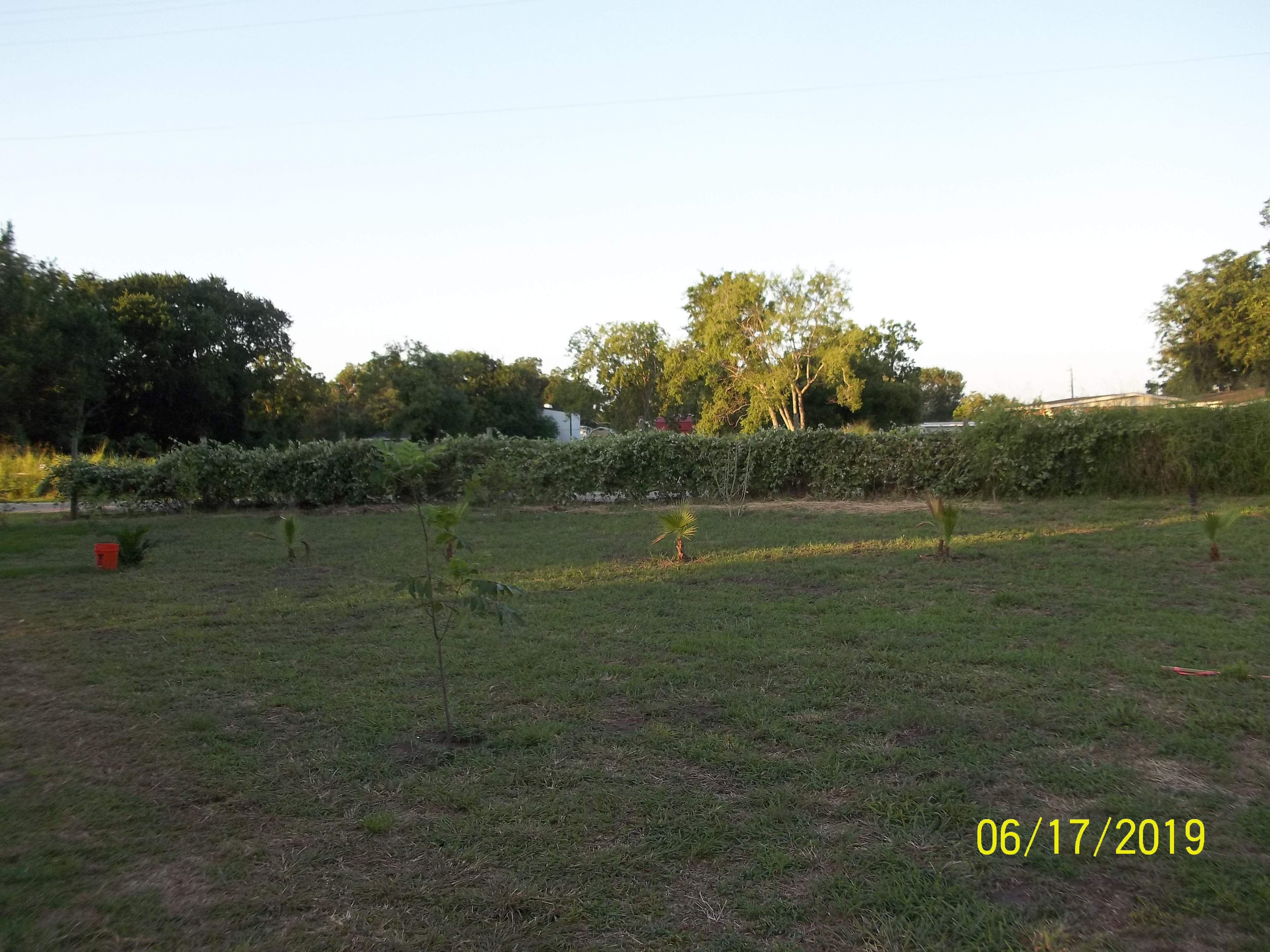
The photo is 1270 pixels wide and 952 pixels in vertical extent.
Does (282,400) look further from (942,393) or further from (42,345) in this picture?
(942,393)

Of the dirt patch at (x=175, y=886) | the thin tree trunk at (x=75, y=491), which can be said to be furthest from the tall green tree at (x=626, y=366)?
the dirt patch at (x=175, y=886)

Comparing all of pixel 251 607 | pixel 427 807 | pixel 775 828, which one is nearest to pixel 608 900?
pixel 775 828

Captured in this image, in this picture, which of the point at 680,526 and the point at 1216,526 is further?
the point at 680,526

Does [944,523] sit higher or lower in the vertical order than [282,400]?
lower

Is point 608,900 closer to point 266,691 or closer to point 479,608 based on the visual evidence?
point 479,608

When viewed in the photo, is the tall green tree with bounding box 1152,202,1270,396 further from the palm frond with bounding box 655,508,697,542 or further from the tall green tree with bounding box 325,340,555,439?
the tall green tree with bounding box 325,340,555,439

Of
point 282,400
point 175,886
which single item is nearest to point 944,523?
point 175,886

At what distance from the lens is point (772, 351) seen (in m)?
34.2

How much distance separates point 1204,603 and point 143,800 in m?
7.12

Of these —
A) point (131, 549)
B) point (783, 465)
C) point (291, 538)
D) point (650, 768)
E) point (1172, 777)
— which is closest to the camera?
point (1172, 777)

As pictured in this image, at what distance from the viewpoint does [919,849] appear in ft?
9.51

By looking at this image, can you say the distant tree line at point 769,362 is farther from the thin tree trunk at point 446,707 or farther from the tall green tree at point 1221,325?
the thin tree trunk at point 446,707

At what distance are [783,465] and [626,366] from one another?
26.4 m

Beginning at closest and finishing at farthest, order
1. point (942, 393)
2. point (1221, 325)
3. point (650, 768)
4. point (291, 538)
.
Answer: point (650, 768), point (291, 538), point (1221, 325), point (942, 393)
